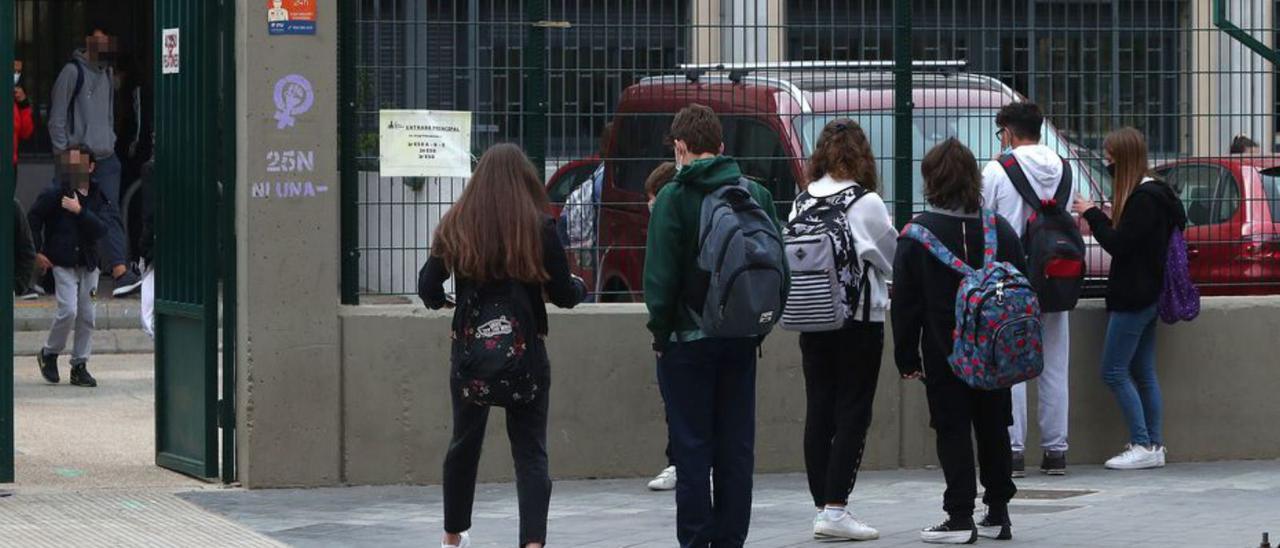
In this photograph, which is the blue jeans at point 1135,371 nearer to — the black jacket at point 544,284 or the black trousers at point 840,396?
the black trousers at point 840,396

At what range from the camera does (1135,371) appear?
10727mm

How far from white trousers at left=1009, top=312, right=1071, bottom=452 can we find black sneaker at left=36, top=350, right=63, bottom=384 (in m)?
6.66

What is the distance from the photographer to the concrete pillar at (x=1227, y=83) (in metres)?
11.0

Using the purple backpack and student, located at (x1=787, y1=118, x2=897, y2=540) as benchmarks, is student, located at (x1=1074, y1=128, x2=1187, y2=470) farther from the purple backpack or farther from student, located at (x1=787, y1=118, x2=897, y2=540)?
student, located at (x1=787, y1=118, x2=897, y2=540)

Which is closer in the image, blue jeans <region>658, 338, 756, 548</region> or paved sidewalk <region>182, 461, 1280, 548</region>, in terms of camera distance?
blue jeans <region>658, 338, 756, 548</region>

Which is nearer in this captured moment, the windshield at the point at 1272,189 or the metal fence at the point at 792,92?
the metal fence at the point at 792,92

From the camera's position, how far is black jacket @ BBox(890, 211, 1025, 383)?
27.1ft

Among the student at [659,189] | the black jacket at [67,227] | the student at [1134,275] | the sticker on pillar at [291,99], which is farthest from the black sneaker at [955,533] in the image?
the black jacket at [67,227]

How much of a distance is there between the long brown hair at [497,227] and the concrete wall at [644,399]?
7.89 ft

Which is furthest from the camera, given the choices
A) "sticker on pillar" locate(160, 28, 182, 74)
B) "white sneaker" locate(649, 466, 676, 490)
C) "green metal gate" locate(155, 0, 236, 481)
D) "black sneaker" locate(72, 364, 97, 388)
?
"black sneaker" locate(72, 364, 97, 388)

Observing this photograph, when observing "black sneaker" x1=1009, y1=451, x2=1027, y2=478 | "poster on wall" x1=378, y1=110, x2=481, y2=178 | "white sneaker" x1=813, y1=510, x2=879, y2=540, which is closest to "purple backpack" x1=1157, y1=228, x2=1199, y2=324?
"black sneaker" x1=1009, y1=451, x2=1027, y2=478

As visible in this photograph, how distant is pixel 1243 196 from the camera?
36.4 feet

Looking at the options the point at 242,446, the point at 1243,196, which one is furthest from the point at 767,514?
the point at 1243,196

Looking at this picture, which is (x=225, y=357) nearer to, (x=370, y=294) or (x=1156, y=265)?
(x=370, y=294)
